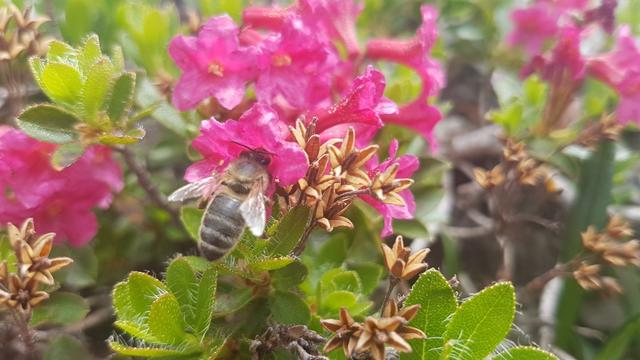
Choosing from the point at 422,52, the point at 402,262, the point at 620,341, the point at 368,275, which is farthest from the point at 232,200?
the point at 620,341

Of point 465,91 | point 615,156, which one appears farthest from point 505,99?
point 465,91

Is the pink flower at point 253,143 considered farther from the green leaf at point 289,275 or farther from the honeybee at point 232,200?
the green leaf at point 289,275

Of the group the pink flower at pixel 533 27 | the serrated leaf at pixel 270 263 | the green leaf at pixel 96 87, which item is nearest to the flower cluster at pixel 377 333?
the serrated leaf at pixel 270 263

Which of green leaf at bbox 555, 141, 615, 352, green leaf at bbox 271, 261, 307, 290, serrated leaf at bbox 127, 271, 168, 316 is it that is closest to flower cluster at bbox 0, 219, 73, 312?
serrated leaf at bbox 127, 271, 168, 316

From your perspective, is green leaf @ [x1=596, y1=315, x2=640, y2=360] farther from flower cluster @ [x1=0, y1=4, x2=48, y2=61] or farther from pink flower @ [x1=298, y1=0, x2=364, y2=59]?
flower cluster @ [x1=0, y1=4, x2=48, y2=61]

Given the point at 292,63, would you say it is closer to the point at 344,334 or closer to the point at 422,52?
the point at 422,52
